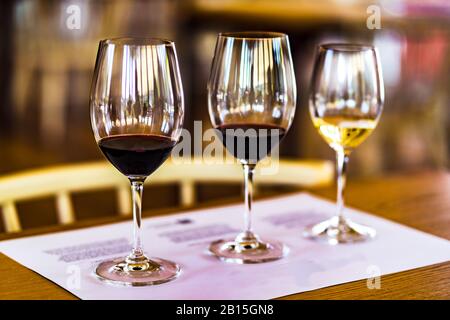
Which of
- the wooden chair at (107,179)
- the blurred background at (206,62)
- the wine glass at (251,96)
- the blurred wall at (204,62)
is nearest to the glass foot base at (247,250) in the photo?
the wine glass at (251,96)

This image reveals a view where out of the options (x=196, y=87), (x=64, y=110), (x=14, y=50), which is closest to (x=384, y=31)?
(x=196, y=87)

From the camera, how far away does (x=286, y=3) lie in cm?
359

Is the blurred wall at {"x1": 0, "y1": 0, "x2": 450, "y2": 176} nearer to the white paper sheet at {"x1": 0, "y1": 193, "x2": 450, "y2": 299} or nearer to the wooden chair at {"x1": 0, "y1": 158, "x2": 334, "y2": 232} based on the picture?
the wooden chair at {"x1": 0, "y1": 158, "x2": 334, "y2": 232}

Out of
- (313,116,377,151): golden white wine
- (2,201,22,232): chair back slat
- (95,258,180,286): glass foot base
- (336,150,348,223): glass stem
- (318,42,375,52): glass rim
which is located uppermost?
(318,42,375,52): glass rim

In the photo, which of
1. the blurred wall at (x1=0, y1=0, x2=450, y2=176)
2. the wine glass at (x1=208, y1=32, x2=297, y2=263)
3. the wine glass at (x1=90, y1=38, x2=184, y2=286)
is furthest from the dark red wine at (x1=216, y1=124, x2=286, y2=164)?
the blurred wall at (x1=0, y1=0, x2=450, y2=176)

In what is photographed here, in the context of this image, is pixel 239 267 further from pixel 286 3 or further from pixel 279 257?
pixel 286 3

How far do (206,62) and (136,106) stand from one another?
3.24 meters

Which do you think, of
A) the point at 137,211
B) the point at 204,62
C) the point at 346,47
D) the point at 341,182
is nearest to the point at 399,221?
the point at 341,182

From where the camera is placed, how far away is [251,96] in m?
0.85

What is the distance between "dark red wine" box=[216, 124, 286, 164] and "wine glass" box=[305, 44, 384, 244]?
123mm

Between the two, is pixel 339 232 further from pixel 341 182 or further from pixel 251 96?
pixel 251 96

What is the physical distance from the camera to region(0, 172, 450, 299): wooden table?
0.75 meters

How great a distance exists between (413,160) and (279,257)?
297cm

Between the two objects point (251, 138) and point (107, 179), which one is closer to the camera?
point (251, 138)
